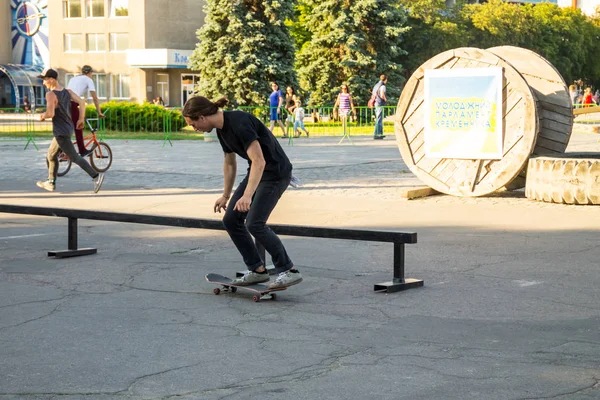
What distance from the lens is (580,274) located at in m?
8.29

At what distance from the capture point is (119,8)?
262 feet

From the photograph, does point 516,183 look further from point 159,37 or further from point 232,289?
point 159,37

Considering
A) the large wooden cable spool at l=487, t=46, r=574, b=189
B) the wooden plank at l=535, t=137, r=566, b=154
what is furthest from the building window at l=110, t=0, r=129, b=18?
the wooden plank at l=535, t=137, r=566, b=154

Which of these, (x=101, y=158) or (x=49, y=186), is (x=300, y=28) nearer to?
(x=101, y=158)

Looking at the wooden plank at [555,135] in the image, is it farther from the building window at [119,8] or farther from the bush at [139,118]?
the building window at [119,8]

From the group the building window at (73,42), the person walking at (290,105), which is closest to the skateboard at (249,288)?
the person walking at (290,105)

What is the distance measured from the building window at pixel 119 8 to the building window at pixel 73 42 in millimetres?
3731

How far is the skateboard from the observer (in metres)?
7.34

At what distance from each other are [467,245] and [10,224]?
5.62 meters

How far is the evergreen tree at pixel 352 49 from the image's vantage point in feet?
178

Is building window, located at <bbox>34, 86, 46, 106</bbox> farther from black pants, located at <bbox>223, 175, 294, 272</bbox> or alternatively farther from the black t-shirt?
the black t-shirt

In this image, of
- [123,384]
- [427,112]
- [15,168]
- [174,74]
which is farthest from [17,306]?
[174,74]

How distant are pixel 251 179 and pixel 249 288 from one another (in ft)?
2.93

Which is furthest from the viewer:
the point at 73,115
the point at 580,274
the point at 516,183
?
the point at 73,115
